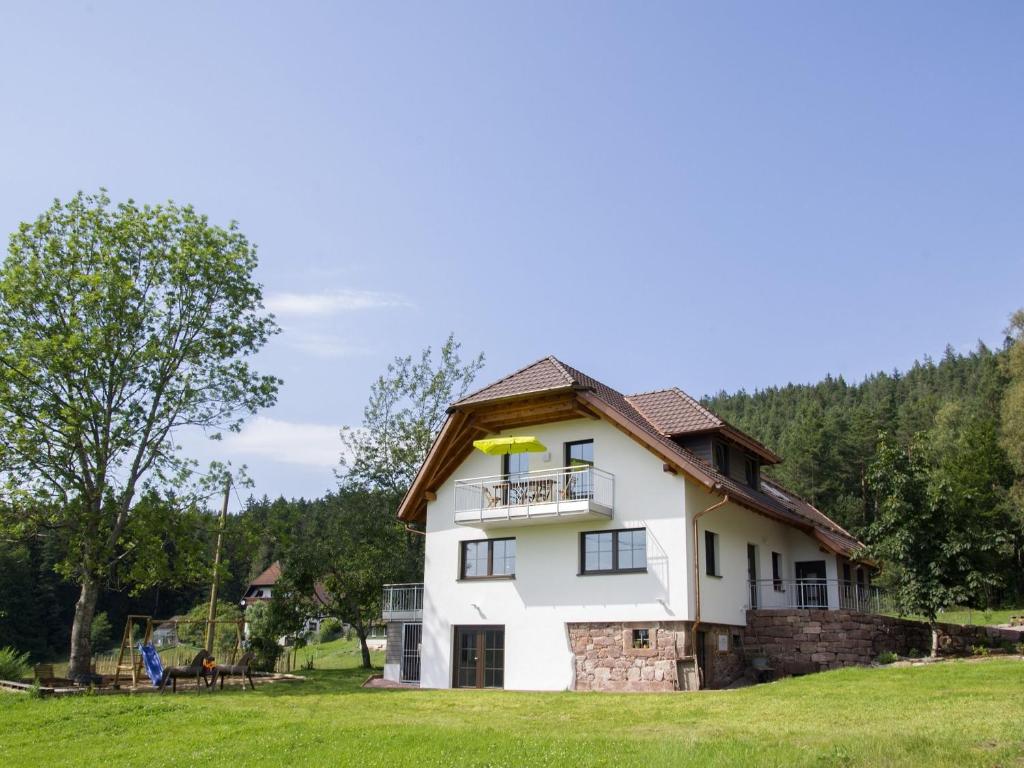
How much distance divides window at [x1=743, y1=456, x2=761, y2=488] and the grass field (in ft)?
22.0

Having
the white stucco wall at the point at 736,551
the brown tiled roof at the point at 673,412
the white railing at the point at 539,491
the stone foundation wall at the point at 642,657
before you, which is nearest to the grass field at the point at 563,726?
the stone foundation wall at the point at 642,657

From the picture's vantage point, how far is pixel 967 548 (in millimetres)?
20562

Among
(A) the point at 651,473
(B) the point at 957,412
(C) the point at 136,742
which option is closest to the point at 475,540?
(A) the point at 651,473

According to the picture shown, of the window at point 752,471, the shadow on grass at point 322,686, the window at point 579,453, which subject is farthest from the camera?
the window at point 752,471

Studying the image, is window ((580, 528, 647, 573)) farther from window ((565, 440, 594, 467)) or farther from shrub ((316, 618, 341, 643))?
shrub ((316, 618, 341, 643))

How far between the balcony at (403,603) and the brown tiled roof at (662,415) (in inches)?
248

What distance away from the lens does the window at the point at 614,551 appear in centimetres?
2053

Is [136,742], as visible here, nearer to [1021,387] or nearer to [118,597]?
[1021,387]

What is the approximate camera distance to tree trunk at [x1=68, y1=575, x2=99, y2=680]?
69.3 ft

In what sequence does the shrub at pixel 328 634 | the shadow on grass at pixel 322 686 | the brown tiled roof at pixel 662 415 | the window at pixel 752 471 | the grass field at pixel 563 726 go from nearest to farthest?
the grass field at pixel 563 726, the shadow on grass at pixel 322 686, the brown tiled roof at pixel 662 415, the window at pixel 752 471, the shrub at pixel 328 634

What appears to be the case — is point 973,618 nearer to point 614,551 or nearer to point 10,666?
point 614,551

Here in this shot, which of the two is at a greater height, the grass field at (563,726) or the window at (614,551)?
the window at (614,551)

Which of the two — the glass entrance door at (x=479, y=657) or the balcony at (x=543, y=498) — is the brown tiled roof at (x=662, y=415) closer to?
the balcony at (x=543, y=498)

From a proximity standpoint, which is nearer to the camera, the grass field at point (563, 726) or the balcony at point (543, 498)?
the grass field at point (563, 726)
